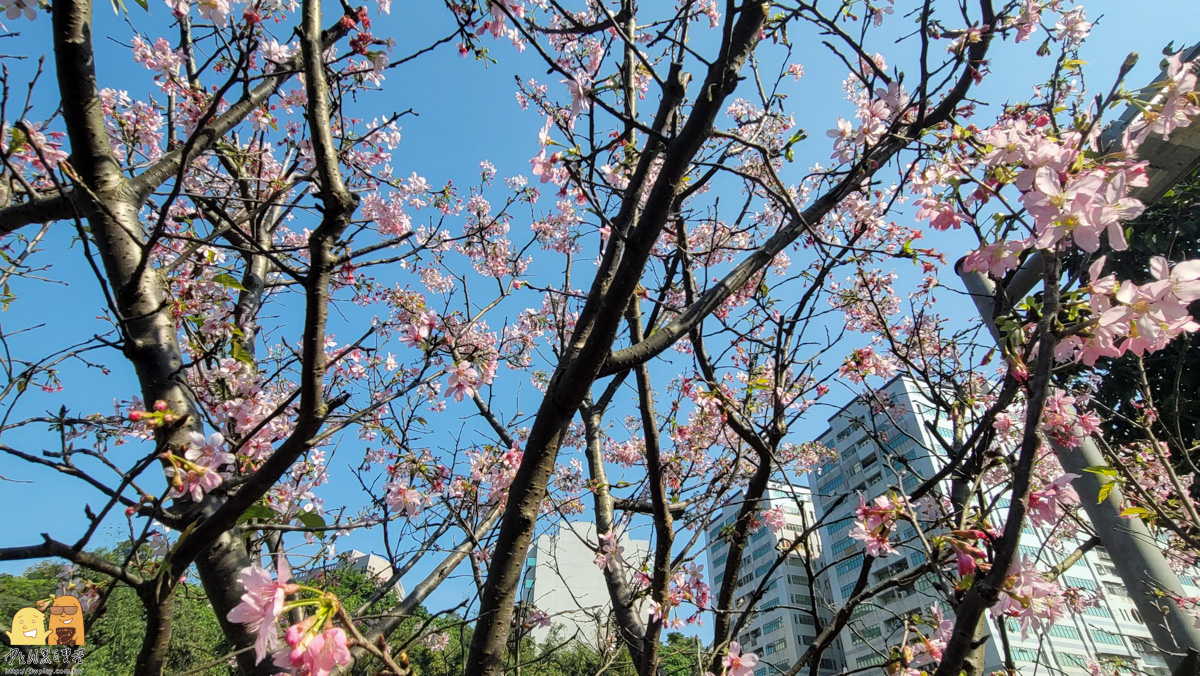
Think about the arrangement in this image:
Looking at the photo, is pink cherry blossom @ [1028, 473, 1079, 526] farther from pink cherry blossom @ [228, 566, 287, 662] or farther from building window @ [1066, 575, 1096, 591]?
building window @ [1066, 575, 1096, 591]

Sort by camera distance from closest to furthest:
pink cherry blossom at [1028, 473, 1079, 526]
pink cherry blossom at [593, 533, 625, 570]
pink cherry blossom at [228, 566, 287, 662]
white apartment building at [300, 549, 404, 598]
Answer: pink cherry blossom at [228, 566, 287, 662], pink cherry blossom at [1028, 473, 1079, 526], pink cherry blossom at [593, 533, 625, 570], white apartment building at [300, 549, 404, 598]

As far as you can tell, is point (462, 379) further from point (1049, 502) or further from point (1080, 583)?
point (1080, 583)

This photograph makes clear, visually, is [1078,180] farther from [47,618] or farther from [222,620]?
[47,618]

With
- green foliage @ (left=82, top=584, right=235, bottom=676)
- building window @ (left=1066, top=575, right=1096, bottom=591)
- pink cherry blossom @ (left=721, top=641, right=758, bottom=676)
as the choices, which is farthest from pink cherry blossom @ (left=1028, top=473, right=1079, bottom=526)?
building window @ (left=1066, top=575, right=1096, bottom=591)

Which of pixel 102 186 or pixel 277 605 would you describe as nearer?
pixel 277 605

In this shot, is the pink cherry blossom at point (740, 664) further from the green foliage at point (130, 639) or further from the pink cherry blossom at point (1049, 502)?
the green foliage at point (130, 639)

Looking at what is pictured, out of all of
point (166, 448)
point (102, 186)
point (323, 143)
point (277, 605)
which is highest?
point (102, 186)

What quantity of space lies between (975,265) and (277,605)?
65.1 inches

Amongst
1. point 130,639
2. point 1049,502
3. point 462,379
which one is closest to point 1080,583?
point 1049,502

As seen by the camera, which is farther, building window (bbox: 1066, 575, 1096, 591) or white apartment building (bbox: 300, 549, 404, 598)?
building window (bbox: 1066, 575, 1096, 591)

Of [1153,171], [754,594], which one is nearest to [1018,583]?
[754,594]

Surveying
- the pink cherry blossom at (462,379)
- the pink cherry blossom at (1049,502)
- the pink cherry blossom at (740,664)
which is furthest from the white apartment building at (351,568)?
the pink cherry blossom at (1049,502)

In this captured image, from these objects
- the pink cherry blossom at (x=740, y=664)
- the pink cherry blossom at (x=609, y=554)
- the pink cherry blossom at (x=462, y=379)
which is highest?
the pink cherry blossom at (x=462, y=379)

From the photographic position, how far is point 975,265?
1386mm
